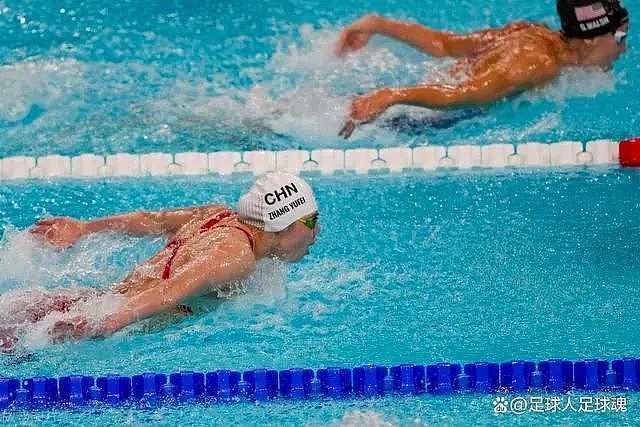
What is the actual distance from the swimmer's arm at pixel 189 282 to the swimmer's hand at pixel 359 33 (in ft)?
7.42

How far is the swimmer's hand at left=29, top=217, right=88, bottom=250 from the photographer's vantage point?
4062 mm

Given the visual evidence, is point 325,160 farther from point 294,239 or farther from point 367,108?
point 294,239

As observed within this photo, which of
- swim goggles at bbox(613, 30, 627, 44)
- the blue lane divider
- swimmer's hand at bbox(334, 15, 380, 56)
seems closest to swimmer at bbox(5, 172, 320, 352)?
the blue lane divider

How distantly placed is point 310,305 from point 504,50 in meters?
1.80

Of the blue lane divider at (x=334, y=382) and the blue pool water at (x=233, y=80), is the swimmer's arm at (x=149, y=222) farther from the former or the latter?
the blue pool water at (x=233, y=80)

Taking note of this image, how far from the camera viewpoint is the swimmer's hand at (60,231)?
13.3ft

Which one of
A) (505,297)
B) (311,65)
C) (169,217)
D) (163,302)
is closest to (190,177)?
(311,65)

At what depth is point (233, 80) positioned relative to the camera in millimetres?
6219

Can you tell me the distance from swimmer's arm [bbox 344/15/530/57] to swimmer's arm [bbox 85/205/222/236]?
1.94 meters

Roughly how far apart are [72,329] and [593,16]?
293 centimetres

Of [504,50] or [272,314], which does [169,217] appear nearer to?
[272,314]

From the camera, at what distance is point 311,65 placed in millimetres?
6215

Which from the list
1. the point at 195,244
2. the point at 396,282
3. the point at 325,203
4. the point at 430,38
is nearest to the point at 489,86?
the point at 430,38

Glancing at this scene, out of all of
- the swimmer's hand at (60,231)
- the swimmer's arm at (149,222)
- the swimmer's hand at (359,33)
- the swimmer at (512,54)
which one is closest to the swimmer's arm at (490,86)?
the swimmer at (512,54)
